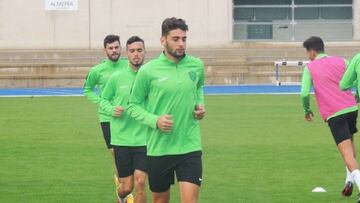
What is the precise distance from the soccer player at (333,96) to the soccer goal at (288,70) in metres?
30.5

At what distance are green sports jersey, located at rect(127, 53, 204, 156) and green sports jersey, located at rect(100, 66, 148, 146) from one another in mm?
2223

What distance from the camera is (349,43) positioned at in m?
56.7

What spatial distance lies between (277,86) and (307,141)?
2209 centimetres

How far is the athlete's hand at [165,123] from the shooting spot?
Result: 8875mm

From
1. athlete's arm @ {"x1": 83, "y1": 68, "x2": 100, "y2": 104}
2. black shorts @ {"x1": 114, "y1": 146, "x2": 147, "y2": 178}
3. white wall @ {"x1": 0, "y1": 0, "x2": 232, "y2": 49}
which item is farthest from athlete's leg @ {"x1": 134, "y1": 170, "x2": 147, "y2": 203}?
white wall @ {"x1": 0, "y1": 0, "x2": 232, "y2": 49}

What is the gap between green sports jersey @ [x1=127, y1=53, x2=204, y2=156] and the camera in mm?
9180

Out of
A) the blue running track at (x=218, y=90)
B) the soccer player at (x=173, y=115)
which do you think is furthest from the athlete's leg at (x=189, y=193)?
the blue running track at (x=218, y=90)

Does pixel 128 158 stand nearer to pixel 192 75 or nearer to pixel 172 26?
pixel 192 75

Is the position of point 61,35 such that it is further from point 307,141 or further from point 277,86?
point 307,141

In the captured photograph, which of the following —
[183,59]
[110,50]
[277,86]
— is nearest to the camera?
[183,59]

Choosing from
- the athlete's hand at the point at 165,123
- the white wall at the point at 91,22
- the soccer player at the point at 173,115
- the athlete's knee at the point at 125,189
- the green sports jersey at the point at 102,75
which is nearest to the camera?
the athlete's hand at the point at 165,123

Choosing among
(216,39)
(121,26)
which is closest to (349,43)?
(216,39)

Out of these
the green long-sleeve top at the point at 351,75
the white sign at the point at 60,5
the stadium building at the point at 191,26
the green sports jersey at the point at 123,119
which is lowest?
the green sports jersey at the point at 123,119

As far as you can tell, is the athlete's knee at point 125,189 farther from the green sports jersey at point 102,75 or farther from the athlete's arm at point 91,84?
the athlete's arm at point 91,84
